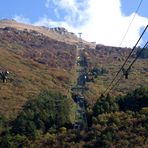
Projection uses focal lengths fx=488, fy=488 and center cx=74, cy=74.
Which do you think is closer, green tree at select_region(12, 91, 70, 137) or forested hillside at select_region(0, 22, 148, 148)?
forested hillside at select_region(0, 22, 148, 148)

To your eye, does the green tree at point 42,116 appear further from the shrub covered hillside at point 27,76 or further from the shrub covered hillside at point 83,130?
the shrub covered hillside at point 27,76

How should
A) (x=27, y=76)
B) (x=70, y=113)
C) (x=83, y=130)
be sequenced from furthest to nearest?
1. (x=27, y=76)
2. (x=70, y=113)
3. (x=83, y=130)

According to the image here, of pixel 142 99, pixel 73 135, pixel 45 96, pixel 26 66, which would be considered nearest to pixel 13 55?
pixel 26 66

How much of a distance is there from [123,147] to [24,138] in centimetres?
1875

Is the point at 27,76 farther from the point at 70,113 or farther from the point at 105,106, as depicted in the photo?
the point at 105,106

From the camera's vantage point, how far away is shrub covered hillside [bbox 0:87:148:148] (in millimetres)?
70438

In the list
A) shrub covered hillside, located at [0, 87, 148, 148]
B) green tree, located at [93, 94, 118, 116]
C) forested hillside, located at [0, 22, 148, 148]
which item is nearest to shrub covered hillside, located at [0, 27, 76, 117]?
forested hillside, located at [0, 22, 148, 148]

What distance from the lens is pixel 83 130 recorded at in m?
78.7

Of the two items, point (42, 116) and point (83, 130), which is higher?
point (42, 116)

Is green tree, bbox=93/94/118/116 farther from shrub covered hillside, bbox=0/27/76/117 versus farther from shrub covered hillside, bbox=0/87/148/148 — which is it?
shrub covered hillside, bbox=0/27/76/117

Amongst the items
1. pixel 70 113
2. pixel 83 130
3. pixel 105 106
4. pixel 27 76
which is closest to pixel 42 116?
pixel 70 113

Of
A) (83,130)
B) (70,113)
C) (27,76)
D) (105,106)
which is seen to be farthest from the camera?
(27,76)

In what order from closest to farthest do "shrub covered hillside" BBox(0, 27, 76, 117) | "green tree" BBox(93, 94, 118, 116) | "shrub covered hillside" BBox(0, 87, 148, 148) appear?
"shrub covered hillside" BBox(0, 87, 148, 148) → "green tree" BBox(93, 94, 118, 116) → "shrub covered hillside" BBox(0, 27, 76, 117)

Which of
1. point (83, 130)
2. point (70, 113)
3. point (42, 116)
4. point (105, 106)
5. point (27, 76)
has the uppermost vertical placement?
point (27, 76)
